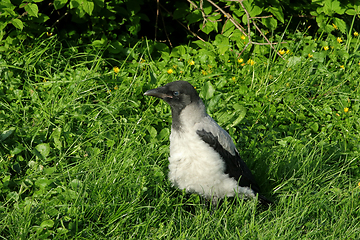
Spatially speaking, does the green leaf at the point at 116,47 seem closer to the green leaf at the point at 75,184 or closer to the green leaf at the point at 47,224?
the green leaf at the point at 75,184

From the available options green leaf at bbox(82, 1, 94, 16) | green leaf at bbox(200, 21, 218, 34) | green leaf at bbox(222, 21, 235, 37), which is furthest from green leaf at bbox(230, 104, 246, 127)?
green leaf at bbox(82, 1, 94, 16)

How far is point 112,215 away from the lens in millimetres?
2586

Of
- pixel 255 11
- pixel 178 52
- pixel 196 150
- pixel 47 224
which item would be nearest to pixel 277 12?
pixel 255 11

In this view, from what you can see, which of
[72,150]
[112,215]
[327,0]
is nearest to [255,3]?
[327,0]

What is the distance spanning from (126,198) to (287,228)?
110 cm

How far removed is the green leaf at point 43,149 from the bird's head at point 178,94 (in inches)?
32.2

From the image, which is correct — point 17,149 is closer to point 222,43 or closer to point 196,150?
point 196,150

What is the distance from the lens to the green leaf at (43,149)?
9.65 ft

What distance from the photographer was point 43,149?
296 cm

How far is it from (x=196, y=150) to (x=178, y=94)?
1.38 ft

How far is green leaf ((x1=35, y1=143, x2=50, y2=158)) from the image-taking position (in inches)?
116

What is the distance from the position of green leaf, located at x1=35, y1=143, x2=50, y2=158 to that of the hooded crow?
82cm

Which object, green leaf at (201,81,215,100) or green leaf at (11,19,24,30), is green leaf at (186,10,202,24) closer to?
green leaf at (201,81,215,100)

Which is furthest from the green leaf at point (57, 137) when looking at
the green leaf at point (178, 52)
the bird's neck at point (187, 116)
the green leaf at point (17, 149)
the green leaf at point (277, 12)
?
the green leaf at point (277, 12)
